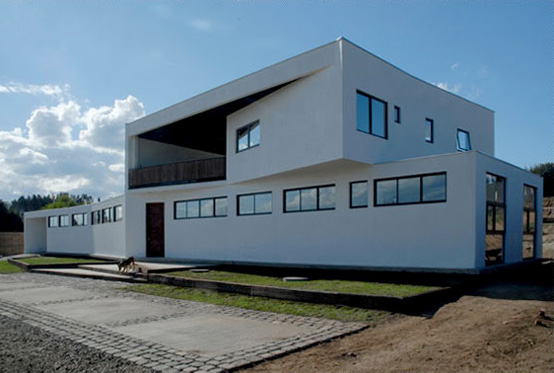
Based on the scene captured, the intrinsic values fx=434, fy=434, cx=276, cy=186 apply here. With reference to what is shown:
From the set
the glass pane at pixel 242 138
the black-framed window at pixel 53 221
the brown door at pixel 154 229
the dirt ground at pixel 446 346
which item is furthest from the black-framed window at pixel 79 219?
the dirt ground at pixel 446 346

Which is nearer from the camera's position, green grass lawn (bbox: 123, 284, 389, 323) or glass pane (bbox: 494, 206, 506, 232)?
green grass lawn (bbox: 123, 284, 389, 323)

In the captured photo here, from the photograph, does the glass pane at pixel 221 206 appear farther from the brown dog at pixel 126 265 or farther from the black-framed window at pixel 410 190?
the black-framed window at pixel 410 190

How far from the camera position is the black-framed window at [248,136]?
18.2 metres

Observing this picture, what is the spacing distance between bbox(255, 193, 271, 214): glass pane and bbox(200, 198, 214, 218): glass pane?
10.1 feet

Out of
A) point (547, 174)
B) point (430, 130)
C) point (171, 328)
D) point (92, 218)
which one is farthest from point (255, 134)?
point (547, 174)

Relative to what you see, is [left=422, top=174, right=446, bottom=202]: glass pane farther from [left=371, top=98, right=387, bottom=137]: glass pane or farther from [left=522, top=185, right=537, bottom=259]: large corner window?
[left=522, top=185, right=537, bottom=259]: large corner window

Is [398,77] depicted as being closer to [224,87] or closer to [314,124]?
[314,124]

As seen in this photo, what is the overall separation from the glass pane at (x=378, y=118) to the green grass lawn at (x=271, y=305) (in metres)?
7.77

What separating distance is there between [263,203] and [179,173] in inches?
220

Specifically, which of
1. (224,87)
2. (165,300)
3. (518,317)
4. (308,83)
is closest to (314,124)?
(308,83)

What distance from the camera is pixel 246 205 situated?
19391 mm

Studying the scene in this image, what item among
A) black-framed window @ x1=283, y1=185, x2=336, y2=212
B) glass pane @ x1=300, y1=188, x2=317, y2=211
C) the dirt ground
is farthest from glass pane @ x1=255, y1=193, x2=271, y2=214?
the dirt ground

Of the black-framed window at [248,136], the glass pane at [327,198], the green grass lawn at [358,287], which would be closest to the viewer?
the green grass lawn at [358,287]

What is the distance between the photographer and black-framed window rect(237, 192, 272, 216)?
1850 cm
